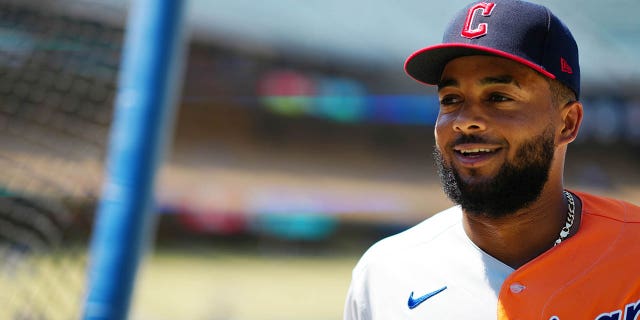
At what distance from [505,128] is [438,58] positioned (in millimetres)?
235

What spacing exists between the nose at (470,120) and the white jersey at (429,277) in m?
0.28

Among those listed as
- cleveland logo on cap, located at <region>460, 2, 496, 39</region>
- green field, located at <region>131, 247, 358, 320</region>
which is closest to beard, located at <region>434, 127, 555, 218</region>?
cleveland logo on cap, located at <region>460, 2, 496, 39</region>

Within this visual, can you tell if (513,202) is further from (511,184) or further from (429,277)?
(429,277)

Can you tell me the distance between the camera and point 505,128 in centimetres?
147

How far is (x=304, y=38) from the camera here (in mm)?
17859

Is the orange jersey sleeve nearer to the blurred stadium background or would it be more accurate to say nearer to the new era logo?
the new era logo

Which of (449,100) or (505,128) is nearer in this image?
(505,128)

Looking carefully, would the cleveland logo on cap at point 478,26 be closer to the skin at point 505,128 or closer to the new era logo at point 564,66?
the skin at point 505,128

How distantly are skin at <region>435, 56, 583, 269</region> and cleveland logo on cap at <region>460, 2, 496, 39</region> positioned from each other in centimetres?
6

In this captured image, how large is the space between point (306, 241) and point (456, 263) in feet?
41.2

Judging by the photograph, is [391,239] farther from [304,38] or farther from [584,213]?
[304,38]

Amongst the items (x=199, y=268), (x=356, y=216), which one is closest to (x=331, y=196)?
(x=356, y=216)

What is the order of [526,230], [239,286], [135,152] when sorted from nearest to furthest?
[526,230], [135,152], [239,286]

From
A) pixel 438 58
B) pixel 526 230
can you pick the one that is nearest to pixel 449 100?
pixel 438 58
